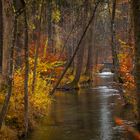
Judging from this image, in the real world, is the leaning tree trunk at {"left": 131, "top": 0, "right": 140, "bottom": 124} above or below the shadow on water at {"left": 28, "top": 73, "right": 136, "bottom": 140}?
above

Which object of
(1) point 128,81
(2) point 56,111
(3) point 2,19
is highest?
(3) point 2,19

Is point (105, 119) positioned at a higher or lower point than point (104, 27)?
lower

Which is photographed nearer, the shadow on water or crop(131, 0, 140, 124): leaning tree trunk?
crop(131, 0, 140, 124): leaning tree trunk

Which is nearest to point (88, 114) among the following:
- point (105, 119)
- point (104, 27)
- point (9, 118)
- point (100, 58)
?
point (105, 119)

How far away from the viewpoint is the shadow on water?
524 inches

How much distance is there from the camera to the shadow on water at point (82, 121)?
13305 mm

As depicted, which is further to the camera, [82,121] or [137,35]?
[82,121]

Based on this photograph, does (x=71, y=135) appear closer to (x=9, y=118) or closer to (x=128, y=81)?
(x=9, y=118)

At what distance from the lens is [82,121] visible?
53.8ft

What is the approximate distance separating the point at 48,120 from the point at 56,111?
9.72ft

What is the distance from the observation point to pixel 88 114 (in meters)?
18.3

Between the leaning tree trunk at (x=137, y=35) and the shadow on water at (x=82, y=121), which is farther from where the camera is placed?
the shadow on water at (x=82, y=121)

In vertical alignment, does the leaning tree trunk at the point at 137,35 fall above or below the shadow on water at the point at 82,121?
above

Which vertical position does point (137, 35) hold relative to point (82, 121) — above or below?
above
